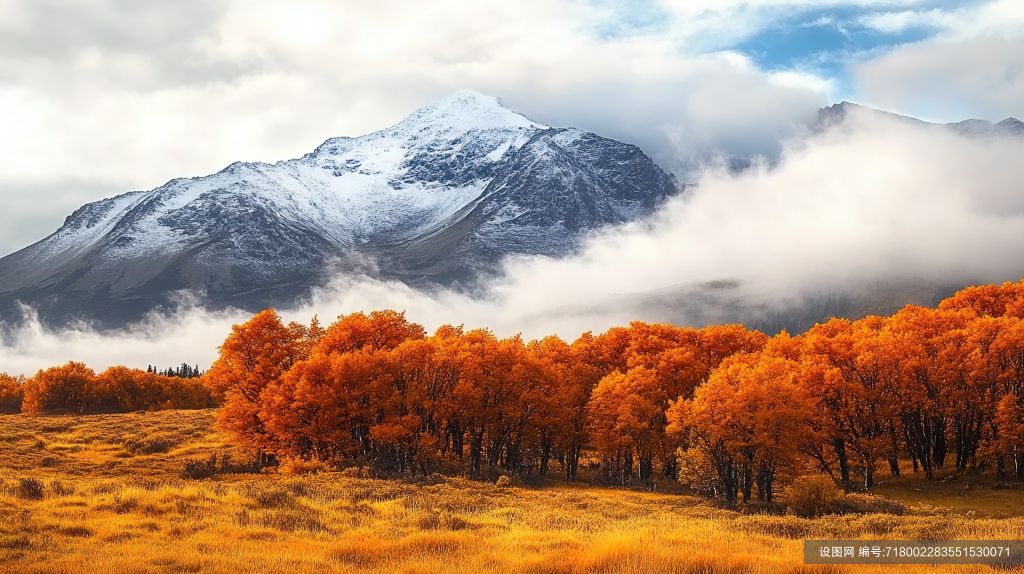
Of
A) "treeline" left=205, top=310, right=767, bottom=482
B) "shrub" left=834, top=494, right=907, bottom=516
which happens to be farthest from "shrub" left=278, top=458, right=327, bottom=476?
"shrub" left=834, top=494, right=907, bottom=516

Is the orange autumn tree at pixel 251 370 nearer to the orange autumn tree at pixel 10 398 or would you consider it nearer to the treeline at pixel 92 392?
the treeline at pixel 92 392

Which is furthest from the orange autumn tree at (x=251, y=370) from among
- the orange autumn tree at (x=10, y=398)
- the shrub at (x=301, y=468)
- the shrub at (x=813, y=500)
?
the orange autumn tree at (x=10, y=398)

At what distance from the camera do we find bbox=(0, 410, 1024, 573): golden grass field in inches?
808

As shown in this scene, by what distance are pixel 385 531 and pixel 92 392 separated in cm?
13512

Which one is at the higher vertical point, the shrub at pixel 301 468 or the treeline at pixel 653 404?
the treeline at pixel 653 404

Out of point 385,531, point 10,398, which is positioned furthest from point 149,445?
point 10,398

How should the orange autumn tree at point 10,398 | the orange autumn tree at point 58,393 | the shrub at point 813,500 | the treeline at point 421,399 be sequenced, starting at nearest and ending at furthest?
the shrub at point 813,500
the treeline at point 421,399
the orange autumn tree at point 58,393
the orange autumn tree at point 10,398

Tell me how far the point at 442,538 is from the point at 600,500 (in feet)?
86.8

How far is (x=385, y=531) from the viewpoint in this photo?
26.8 metres

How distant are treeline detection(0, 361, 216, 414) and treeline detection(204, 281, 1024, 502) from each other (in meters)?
72.7

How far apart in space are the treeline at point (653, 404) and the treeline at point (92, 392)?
72655 millimetres

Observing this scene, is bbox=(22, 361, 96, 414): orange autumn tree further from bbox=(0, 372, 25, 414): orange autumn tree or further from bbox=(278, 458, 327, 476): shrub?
bbox=(278, 458, 327, 476): shrub

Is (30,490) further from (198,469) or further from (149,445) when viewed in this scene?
(149,445)

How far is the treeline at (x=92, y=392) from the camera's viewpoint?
13212 cm
